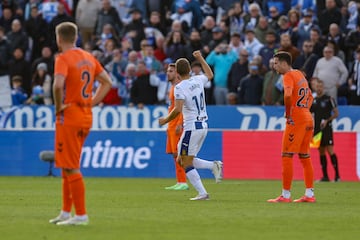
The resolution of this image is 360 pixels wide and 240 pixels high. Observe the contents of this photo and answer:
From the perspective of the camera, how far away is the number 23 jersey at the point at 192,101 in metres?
17.1

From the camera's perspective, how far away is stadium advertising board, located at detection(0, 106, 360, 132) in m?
27.3

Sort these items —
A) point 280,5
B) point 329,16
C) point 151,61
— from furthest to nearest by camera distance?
point 280,5 → point 151,61 → point 329,16

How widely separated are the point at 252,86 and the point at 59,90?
672 inches

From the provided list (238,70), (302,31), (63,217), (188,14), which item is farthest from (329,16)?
(63,217)

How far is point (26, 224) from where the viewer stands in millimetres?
12539

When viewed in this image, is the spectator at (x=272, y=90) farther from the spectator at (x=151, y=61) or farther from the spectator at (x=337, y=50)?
the spectator at (x=151, y=61)

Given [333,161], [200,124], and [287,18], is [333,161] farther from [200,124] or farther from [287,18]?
[200,124]

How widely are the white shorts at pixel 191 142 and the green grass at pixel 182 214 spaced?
33.4 inches

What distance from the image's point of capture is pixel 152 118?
2845cm

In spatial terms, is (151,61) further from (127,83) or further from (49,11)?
(49,11)

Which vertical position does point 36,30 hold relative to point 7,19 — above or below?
below

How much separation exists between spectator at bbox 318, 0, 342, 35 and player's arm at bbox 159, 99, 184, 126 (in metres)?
13.4

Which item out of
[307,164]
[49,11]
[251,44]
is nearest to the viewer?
[307,164]

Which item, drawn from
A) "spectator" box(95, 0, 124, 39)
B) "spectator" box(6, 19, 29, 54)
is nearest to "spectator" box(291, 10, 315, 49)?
"spectator" box(95, 0, 124, 39)
